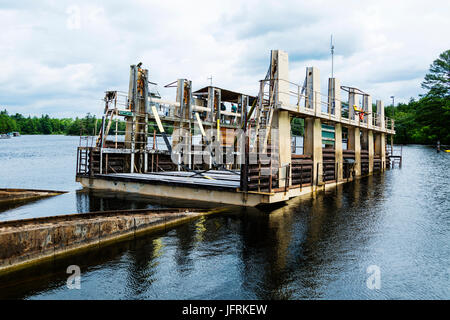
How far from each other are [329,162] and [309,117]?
459 cm

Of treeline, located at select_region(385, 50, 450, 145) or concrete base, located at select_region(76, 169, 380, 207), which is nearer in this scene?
concrete base, located at select_region(76, 169, 380, 207)

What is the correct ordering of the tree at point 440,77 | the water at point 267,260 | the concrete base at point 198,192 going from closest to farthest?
the water at point 267,260
the concrete base at point 198,192
the tree at point 440,77

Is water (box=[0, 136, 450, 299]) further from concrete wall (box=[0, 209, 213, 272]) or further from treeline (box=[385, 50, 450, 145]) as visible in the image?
treeline (box=[385, 50, 450, 145])

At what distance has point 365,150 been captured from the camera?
3098cm

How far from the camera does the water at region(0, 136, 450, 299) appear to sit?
6320mm

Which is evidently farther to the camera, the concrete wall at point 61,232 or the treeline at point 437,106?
the treeline at point 437,106

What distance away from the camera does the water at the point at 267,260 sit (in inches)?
249

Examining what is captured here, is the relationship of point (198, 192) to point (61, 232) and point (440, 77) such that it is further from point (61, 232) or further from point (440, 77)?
point (440, 77)

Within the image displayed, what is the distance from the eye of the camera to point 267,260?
26.3 feet

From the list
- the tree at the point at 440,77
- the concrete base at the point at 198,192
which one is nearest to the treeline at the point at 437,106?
the tree at the point at 440,77

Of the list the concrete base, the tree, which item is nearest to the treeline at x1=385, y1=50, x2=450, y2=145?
the tree

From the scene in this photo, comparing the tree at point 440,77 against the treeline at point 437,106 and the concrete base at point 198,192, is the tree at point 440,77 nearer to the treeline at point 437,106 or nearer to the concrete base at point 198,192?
the treeline at point 437,106

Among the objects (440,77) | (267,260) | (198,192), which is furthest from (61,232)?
(440,77)

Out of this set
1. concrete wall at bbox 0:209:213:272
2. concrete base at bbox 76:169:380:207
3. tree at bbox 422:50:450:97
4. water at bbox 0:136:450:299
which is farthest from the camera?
tree at bbox 422:50:450:97
